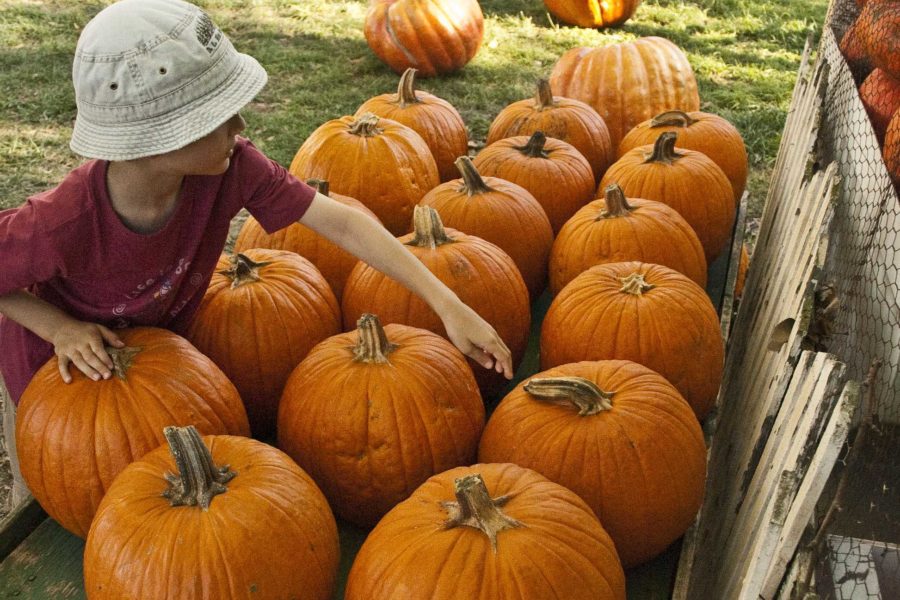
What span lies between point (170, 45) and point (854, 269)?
203 centimetres

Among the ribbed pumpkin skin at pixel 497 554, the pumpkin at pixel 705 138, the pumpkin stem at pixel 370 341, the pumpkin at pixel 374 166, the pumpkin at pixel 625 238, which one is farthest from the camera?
the pumpkin at pixel 705 138

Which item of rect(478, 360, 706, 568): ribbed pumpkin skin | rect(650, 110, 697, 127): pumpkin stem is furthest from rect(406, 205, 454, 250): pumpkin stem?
rect(650, 110, 697, 127): pumpkin stem

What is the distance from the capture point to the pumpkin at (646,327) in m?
2.11

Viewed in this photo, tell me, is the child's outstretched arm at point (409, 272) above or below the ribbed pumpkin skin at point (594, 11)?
above

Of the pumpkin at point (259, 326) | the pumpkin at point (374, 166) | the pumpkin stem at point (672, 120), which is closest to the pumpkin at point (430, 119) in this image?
the pumpkin at point (374, 166)

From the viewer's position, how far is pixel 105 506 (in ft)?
5.12

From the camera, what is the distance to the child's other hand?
1786 millimetres

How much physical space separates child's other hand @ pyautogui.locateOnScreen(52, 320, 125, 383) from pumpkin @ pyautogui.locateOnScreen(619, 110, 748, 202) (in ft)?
6.84

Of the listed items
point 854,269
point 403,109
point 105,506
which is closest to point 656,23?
point 403,109

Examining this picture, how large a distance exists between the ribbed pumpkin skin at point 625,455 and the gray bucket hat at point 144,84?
0.88 meters

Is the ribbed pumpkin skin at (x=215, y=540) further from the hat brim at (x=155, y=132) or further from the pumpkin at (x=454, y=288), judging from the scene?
the pumpkin at (x=454, y=288)

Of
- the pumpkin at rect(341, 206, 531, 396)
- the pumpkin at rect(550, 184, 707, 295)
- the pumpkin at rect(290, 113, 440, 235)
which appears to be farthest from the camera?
the pumpkin at rect(290, 113, 440, 235)

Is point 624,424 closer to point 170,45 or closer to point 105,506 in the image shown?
point 105,506

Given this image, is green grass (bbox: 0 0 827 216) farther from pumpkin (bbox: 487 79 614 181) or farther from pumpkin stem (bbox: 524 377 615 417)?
pumpkin stem (bbox: 524 377 615 417)
